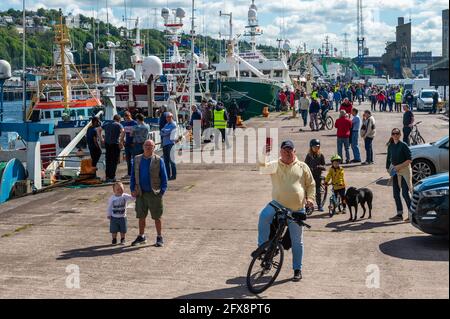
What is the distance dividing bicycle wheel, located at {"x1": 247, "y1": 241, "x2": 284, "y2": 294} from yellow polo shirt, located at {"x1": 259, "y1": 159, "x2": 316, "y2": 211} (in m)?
0.54

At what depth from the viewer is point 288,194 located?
8891 mm

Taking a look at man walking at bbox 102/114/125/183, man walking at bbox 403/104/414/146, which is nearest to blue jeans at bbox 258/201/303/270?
man walking at bbox 102/114/125/183

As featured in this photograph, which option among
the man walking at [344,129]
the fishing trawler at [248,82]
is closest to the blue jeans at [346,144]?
the man walking at [344,129]

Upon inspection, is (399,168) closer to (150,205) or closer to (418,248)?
(418,248)

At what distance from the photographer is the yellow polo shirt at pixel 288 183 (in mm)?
8891

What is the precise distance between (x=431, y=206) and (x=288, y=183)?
2.87 meters

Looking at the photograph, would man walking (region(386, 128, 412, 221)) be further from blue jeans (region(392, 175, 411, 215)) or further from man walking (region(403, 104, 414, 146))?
man walking (region(403, 104, 414, 146))

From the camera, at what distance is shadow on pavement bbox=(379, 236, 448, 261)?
33.0ft

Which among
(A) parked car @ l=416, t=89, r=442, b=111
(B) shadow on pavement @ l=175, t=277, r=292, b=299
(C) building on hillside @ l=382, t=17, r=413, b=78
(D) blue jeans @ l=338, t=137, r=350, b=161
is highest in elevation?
(C) building on hillside @ l=382, t=17, r=413, b=78

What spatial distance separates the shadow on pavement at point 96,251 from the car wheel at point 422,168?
7.81 m

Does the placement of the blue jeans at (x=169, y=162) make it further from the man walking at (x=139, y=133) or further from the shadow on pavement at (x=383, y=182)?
the shadow on pavement at (x=383, y=182)
